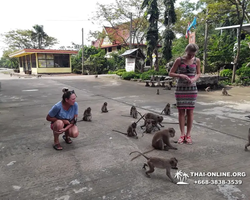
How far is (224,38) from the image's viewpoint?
840 inches

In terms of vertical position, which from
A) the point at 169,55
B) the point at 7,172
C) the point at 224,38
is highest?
the point at 224,38

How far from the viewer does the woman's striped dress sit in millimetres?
3443

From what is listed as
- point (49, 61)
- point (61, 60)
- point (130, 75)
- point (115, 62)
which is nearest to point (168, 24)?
point (130, 75)

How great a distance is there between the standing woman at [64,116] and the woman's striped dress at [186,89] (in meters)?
1.71

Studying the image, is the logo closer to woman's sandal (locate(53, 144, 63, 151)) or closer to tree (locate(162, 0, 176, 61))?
woman's sandal (locate(53, 144, 63, 151))

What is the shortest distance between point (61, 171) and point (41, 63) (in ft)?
90.0

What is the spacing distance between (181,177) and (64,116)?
1911mm

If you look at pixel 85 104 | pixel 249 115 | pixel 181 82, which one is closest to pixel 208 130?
pixel 181 82

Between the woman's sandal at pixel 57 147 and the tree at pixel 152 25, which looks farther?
the tree at pixel 152 25

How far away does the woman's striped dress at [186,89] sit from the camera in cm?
344

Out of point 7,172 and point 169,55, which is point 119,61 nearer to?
point 169,55

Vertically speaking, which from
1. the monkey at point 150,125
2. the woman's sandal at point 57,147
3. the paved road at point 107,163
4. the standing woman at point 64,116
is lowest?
the paved road at point 107,163

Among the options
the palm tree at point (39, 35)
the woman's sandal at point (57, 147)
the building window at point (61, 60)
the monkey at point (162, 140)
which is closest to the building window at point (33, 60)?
the building window at point (61, 60)

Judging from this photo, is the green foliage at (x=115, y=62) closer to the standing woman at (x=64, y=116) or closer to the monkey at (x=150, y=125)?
the monkey at (x=150, y=125)
